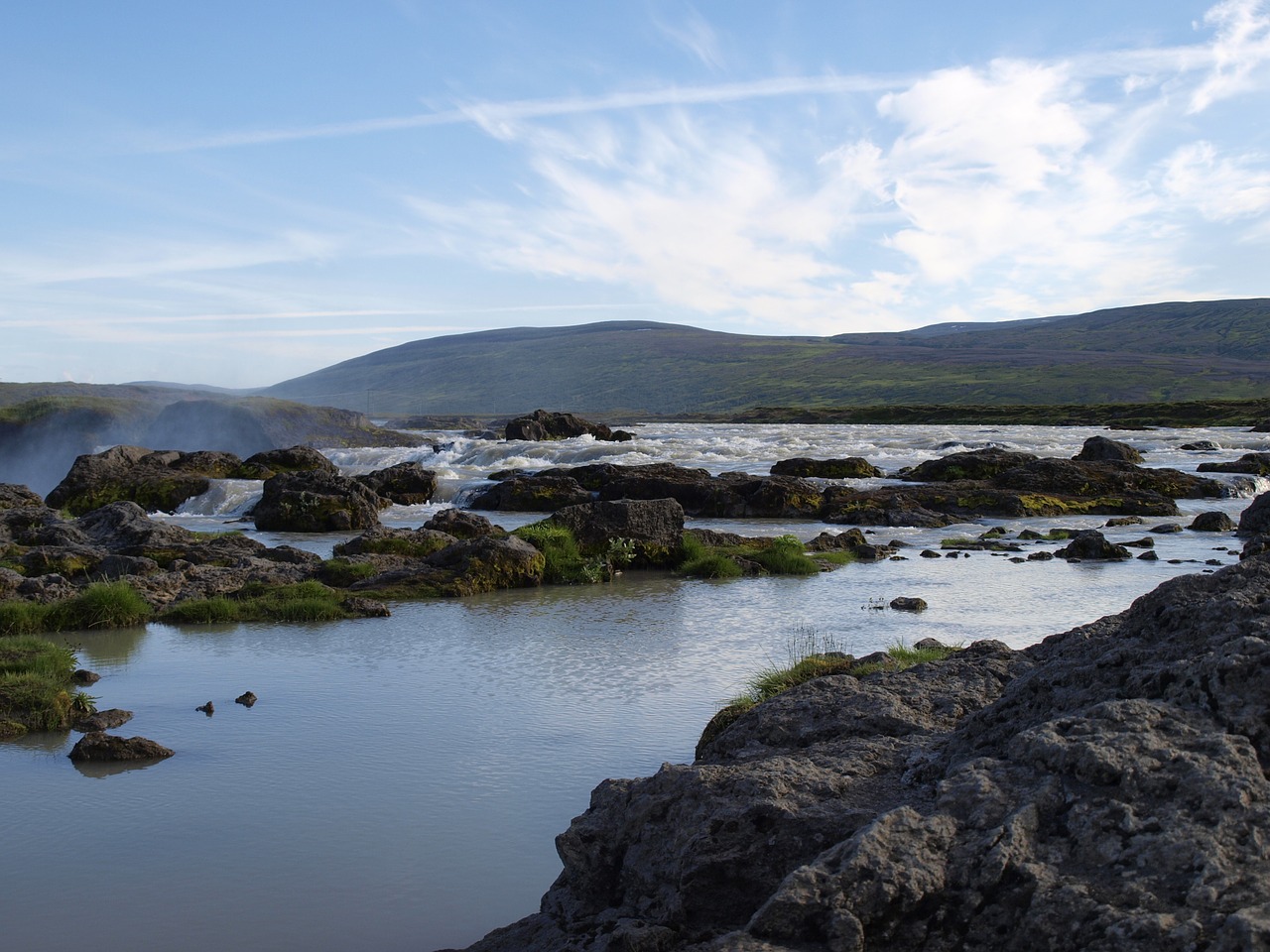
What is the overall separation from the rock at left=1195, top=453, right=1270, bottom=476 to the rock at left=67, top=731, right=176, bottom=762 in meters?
37.1

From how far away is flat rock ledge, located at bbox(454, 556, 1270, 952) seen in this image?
296cm

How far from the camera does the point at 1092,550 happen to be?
1894cm

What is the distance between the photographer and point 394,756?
7422 millimetres

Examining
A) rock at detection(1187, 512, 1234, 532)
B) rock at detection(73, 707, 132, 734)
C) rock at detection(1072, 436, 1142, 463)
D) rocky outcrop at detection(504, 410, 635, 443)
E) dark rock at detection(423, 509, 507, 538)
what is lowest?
rock at detection(1187, 512, 1234, 532)

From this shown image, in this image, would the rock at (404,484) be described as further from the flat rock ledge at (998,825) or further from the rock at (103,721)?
the flat rock ledge at (998,825)

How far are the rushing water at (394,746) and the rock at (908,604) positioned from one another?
296mm

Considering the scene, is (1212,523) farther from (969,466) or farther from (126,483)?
(126,483)

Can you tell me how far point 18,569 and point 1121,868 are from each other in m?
15.5

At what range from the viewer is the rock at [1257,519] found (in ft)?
67.6

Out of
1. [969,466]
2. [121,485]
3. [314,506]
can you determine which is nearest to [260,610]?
[314,506]

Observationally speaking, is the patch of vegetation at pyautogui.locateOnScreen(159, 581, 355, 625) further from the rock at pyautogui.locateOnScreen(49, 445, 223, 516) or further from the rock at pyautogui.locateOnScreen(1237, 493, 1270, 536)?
the rock at pyautogui.locateOnScreen(49, 445, 223, 516)

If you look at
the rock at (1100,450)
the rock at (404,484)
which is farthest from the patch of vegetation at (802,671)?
the rock at (1100,450)

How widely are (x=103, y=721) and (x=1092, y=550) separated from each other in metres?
15.9

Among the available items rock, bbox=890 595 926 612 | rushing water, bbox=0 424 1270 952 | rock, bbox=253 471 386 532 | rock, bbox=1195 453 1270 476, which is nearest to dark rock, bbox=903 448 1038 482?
rock, bbox=1195 453 1270 476
